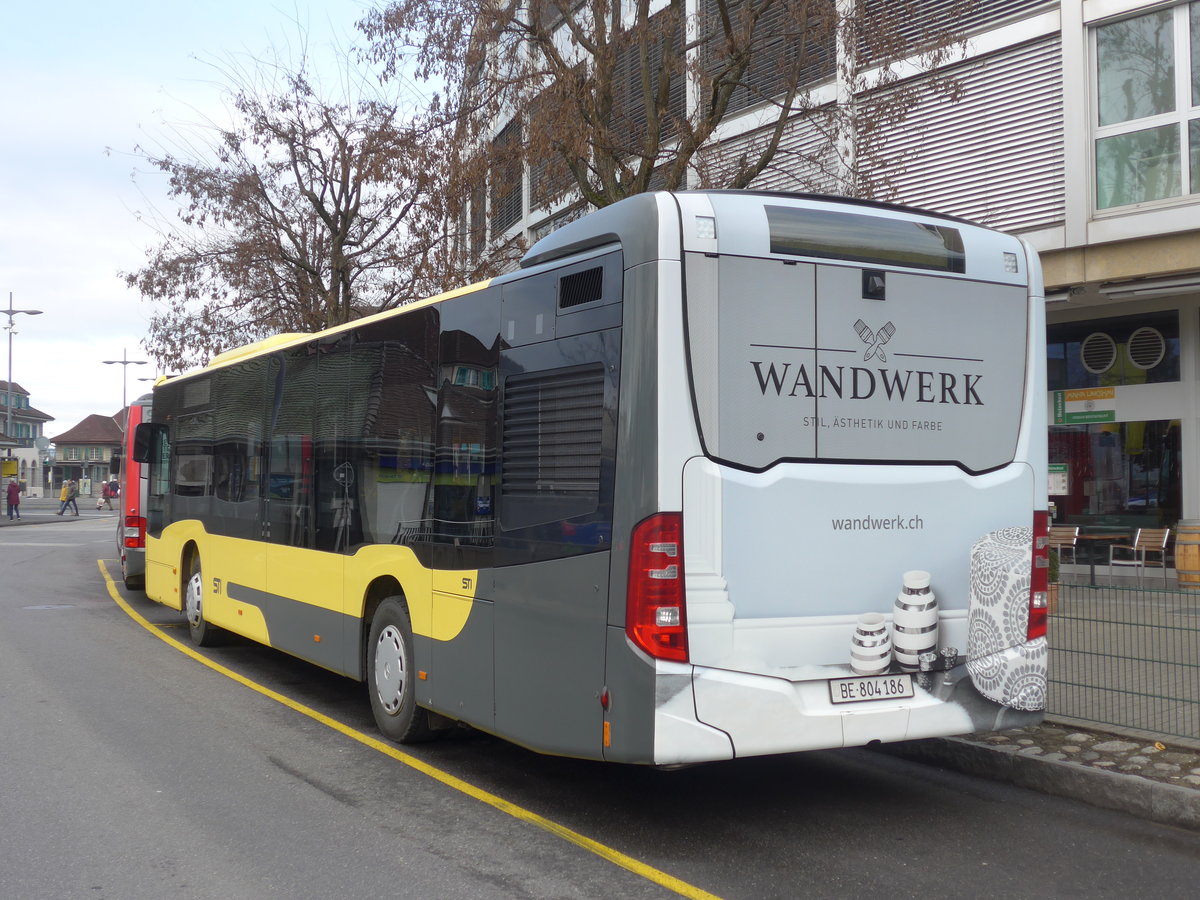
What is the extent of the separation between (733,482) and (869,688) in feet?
3.91

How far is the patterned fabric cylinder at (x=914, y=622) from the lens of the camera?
5473mm

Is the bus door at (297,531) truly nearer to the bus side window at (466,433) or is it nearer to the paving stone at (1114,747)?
the bus side window at (466,433)

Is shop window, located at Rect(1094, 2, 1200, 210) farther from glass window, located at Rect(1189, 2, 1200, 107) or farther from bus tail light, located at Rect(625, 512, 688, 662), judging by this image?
bus tail light, located at Rect(625, 512, 688, 662)

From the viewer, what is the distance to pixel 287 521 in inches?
362

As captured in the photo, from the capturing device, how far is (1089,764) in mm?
Result: 6285

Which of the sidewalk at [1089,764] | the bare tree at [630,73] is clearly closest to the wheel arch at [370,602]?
the sidewalk at [1089,764]

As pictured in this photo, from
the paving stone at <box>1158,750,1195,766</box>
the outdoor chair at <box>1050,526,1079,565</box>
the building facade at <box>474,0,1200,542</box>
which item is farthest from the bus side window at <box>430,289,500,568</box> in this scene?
the outdoor chair at <box>1050,526,1079,565</box>

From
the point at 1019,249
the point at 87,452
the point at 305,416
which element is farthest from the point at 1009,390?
the point at 87,452

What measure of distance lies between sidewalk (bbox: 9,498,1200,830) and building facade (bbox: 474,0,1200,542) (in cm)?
715

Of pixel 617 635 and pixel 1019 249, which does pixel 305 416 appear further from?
pixel 1019 249

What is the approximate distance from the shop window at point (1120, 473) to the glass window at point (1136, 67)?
4.02 m

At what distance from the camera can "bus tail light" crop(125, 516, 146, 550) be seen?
17.4 m

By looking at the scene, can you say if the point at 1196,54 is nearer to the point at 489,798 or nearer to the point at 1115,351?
the point at 1115,351

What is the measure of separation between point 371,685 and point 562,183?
24.0 feet
